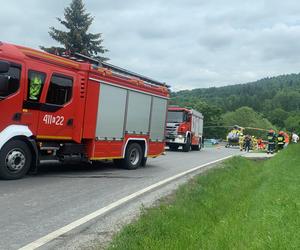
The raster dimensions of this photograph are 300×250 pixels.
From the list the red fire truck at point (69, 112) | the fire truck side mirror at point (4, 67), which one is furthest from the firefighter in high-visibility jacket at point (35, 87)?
the fire truck side mirror at point (4, 67)

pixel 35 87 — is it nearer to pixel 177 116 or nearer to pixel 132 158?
pixel 132 158

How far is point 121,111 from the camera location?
13500 mm

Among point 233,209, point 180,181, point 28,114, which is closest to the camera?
point 233,209

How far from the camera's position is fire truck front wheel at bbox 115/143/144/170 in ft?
46.2

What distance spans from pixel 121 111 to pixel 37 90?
3320 mm

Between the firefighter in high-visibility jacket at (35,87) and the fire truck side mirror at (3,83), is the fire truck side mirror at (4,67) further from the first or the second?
the firefighter in high-visibility jacket at (35,87)

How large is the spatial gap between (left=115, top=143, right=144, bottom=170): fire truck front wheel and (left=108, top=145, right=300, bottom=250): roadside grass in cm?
393

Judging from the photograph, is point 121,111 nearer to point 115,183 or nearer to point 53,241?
point 115,183

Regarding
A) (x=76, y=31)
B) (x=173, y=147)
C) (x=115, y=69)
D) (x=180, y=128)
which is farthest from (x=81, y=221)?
(x=76, y=31)

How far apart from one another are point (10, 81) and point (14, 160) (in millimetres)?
1699

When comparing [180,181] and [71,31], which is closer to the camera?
[180,181]

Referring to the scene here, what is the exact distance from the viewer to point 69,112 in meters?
11.7

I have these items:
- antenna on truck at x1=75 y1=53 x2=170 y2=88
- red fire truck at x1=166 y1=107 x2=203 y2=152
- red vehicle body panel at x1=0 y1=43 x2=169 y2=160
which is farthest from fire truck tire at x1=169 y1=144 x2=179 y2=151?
red vehicle body panel at x1=0 y1=43 x2=169 y2=160

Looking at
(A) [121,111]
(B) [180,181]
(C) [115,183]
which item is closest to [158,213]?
(C) [115,183]
